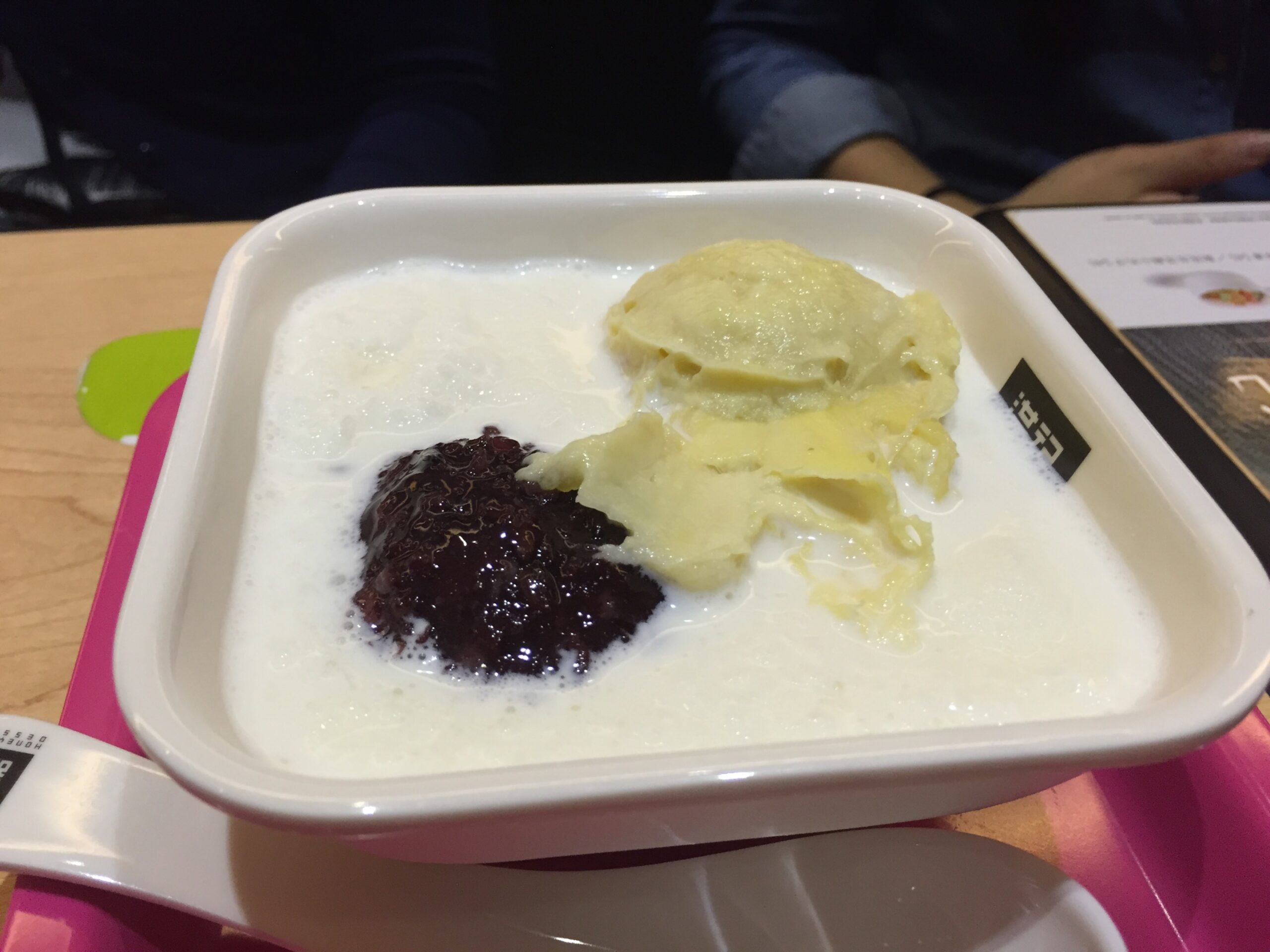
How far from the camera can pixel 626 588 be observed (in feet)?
2.44

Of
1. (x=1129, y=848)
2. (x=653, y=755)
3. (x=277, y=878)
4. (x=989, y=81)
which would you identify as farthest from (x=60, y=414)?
(x=989, y=81)

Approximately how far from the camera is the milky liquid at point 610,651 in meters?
0.66

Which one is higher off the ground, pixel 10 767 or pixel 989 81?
pixel 989 81

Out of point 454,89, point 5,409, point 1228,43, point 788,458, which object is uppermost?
point 1228,43

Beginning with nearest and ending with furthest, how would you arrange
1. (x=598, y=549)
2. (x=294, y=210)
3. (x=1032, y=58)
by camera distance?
(x=598, y=549) → (x=294, y=210) → (x=1032, y=58)

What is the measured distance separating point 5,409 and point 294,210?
0.53 meters

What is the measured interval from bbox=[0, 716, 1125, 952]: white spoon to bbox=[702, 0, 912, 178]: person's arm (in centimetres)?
155

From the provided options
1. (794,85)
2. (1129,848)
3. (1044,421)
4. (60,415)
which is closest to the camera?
(1129,848)

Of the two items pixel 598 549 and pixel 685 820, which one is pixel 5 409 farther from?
pixel 685 820

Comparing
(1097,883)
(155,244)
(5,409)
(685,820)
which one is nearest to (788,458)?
(685,820)

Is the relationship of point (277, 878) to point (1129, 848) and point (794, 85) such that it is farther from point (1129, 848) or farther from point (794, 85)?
point (794, 85)

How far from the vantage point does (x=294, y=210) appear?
1050mm

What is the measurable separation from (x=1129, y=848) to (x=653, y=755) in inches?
22.6

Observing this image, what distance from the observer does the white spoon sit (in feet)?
2.29
